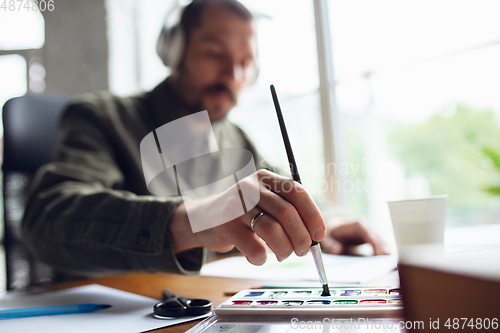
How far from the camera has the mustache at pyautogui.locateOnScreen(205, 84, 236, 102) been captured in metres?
0.87

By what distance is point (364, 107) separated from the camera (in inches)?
66.4

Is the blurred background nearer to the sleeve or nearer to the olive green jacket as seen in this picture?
the olive green jacket

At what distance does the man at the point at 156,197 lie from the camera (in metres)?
0.30

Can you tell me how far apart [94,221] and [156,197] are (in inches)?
3.8

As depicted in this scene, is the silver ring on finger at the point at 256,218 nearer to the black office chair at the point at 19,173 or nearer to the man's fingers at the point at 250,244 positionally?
the man's fingers at the point at 250,244

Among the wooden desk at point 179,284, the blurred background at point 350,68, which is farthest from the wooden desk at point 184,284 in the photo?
the blurred background at point 350,68

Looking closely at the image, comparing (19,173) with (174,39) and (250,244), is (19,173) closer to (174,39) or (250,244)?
(174,39)

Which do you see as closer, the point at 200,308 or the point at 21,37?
the point at 200,308

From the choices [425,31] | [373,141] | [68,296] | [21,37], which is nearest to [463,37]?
[425,31]

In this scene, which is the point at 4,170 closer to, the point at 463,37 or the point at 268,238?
the point at 268,238

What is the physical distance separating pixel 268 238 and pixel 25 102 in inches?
27.5

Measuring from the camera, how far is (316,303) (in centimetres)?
26

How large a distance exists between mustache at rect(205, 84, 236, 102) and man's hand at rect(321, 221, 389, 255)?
45 centimetres

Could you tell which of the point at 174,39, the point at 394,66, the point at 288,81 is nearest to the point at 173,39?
the point at 174,39
